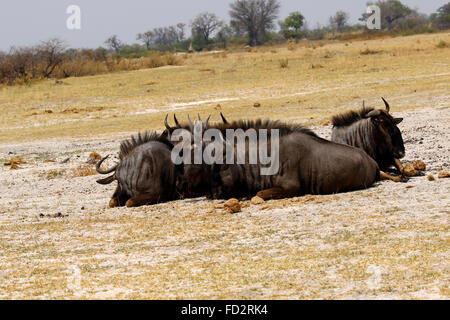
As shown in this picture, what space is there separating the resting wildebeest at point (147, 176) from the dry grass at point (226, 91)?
294 inches

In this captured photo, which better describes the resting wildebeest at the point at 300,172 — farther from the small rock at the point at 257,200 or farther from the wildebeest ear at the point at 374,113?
the wildebeest ear at the point at 374,113

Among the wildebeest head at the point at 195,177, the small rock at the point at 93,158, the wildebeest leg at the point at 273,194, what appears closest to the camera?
the wildebeest leg at the point at 273,194

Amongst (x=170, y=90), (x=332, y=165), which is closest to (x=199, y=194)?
(x=332, y=165)

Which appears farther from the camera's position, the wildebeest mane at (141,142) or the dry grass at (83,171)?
the dry grass at (83,171)

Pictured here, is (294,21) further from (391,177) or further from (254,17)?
(391,177)

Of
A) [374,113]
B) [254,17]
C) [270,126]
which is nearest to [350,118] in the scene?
[374,113]

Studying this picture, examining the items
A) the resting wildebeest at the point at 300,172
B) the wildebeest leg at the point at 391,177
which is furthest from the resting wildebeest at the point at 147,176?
the wildebeest leg at the point at 391,177

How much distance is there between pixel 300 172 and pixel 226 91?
15445 mm

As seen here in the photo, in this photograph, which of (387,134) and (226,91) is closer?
(387,134)

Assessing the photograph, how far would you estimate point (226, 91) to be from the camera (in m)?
23.6

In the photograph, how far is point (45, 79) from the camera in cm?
3064

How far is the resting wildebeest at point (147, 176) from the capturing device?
29.7ft

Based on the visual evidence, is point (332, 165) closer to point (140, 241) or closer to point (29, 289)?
point (140, 241)

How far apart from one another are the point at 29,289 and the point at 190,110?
15.4 meters
